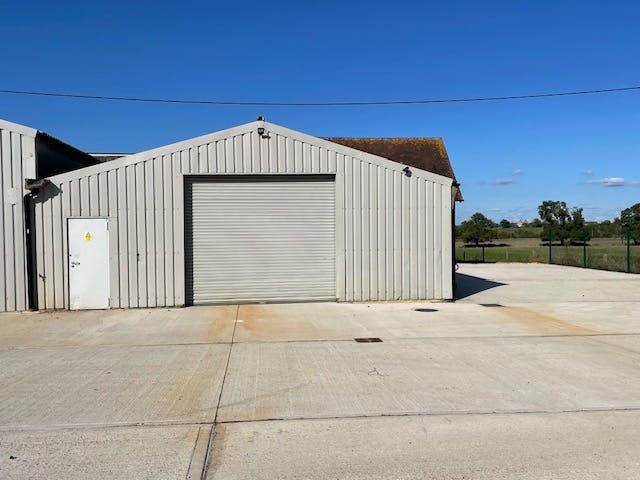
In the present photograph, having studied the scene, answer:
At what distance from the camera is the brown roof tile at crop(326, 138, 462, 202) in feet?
66.9

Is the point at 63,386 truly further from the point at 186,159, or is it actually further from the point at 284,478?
the point at 186,159

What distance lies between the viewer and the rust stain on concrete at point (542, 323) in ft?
32.1

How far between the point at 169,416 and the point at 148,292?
26.6 feet

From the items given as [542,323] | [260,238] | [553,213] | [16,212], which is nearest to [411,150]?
[260,238]

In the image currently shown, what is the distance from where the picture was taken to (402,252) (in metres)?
13.8

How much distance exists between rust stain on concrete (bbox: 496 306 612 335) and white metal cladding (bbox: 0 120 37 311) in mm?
11057

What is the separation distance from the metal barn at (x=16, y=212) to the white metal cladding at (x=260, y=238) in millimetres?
3589

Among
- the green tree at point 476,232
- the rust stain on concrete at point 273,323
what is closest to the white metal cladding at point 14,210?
the rust stain on concrete at point 273,323

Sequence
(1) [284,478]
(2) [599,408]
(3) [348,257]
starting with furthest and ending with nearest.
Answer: (3) [348,257] < (2) [599,408] < (1) [284,478]

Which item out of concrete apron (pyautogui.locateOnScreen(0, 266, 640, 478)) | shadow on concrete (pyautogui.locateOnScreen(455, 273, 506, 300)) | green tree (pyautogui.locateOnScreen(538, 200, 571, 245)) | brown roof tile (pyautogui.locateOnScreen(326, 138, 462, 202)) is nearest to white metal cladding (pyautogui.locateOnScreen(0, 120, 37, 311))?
concrete apron (pyautogui.locateOnScreen(0, 266, 640, 478))

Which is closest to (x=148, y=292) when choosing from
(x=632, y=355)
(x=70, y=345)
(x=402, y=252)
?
(x=70, y=345)

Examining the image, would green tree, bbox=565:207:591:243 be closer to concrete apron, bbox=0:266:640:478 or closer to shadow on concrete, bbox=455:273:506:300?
shadow on concrete, bbox=455:273:506:300

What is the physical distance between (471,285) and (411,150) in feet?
20.7

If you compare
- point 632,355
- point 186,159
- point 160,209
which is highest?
point 186,159
